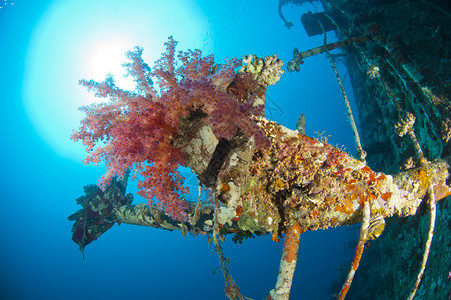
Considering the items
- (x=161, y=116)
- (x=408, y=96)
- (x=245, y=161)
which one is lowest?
(x=245, y=161)

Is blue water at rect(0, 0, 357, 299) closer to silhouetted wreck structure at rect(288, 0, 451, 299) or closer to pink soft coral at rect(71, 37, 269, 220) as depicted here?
silhouetted wreck structure at rect(288, 0, 451, 299)

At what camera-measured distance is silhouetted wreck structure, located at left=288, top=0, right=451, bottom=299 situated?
3.31 metres

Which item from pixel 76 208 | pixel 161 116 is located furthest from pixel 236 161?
pixel 76 208

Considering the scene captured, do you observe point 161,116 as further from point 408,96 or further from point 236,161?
point 408,96

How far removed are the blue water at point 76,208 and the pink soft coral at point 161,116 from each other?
28.1 metres

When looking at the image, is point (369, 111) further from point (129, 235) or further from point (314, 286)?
point (129, 235)

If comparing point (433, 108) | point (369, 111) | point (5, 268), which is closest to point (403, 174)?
point (433, 108)

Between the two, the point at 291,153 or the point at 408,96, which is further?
the point at 408,96

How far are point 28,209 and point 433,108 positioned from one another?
3621 inches

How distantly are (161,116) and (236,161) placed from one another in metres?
1.00

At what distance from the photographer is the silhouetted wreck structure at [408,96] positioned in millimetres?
3314

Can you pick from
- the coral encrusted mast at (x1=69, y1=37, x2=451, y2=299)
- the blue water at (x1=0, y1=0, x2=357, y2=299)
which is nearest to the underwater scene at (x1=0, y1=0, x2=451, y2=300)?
the coral encrusted mast at (x1=69, y1=37, x2=451, y2=299)

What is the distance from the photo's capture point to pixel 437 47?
4.08m

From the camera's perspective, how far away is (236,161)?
213 centimetres
